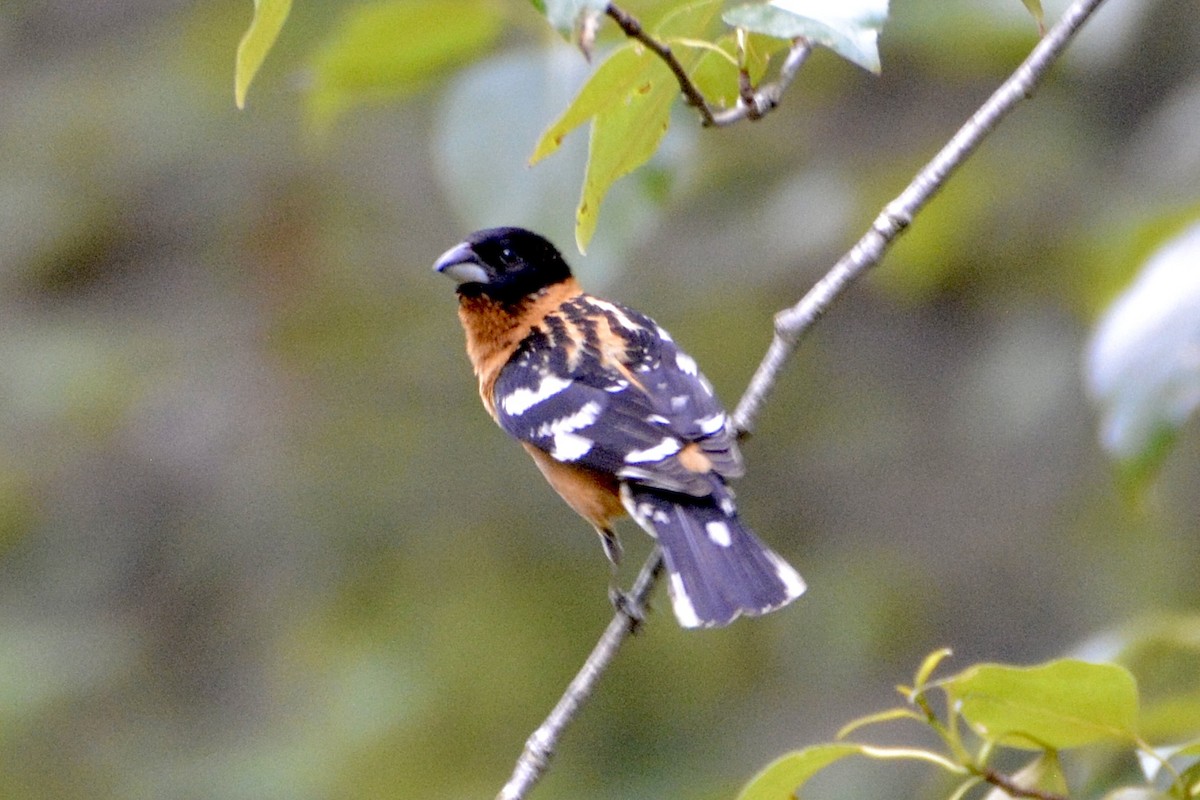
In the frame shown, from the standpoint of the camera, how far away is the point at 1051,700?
1782 mm

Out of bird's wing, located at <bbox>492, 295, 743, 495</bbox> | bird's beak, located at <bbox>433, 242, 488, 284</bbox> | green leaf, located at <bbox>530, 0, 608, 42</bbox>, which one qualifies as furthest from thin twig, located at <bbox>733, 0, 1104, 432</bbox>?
bird's beak, located at <bbox>433, 242, 488, 284</bbox>

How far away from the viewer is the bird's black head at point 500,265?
3.71 meters

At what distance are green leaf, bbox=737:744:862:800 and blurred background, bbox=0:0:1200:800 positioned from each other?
7.74 ft

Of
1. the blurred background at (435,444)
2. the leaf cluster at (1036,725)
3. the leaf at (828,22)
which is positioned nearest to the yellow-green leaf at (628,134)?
the leaf at (828,22)

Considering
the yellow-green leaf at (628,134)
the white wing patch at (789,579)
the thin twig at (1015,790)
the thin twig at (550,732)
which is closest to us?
the thin twig at (1015,790)

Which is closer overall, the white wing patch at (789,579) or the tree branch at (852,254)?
the tree branch at (852,254)

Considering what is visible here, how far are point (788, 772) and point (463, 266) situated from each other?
2098 millimetres

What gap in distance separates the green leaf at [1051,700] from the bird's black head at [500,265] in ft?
Result: 6.92

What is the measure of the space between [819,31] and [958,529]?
4.48 m

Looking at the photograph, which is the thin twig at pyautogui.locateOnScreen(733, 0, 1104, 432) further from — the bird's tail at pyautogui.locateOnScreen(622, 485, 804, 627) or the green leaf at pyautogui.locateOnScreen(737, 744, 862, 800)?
the green leaf at pyautogui.locateOnScreen(737, 744, 862, 800)

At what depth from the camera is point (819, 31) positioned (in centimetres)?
170

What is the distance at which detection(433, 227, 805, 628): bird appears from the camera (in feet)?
9.24

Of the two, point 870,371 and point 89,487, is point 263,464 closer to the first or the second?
point 89,487

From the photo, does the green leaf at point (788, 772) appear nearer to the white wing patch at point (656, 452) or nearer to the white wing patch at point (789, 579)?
the white wing patch at point (789, 579)
